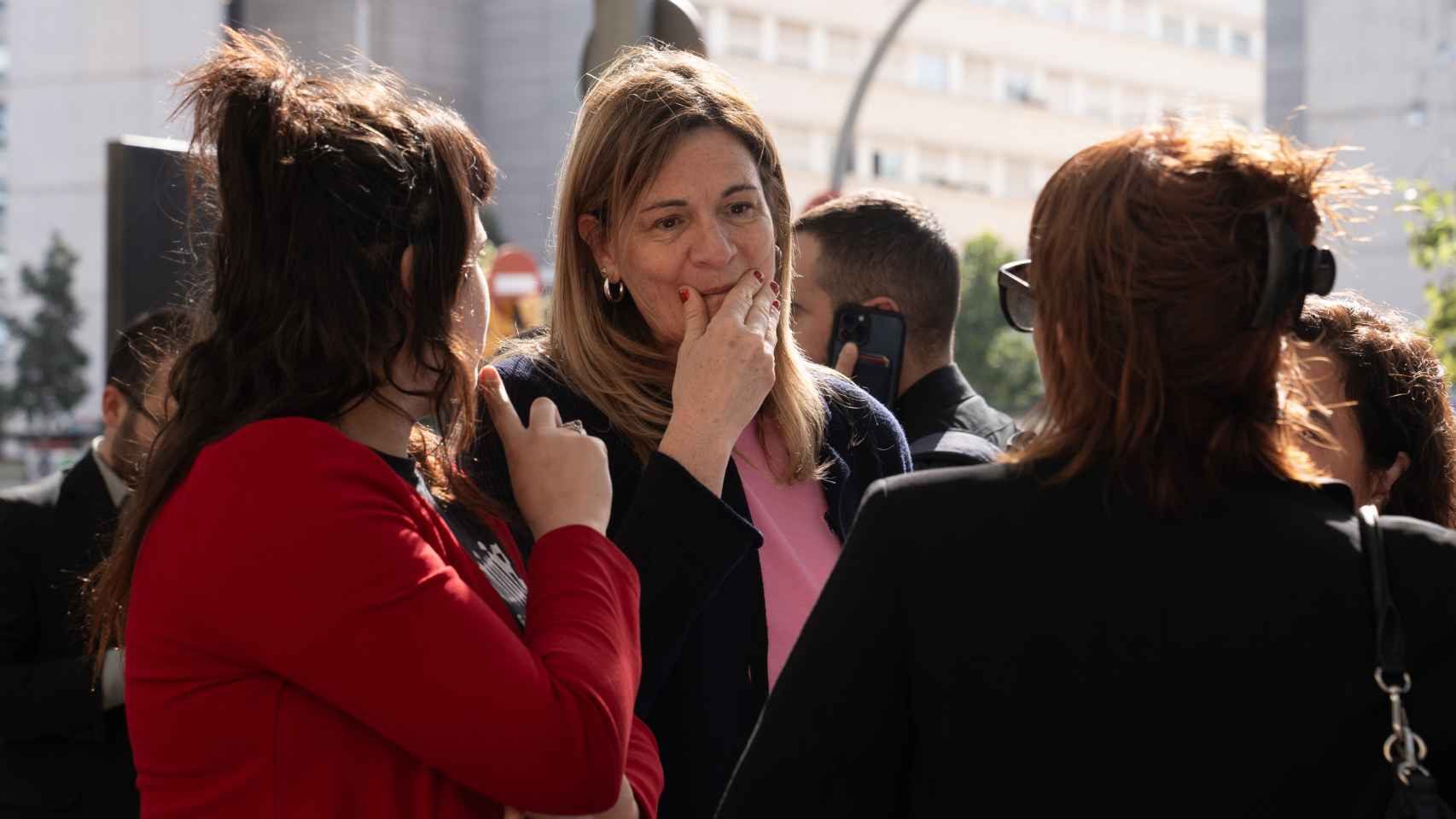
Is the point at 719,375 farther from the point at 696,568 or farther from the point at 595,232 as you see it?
the point at 595,232

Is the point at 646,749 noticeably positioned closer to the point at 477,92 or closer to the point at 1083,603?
the point at 1083,603

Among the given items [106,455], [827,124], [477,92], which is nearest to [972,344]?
[827,124]

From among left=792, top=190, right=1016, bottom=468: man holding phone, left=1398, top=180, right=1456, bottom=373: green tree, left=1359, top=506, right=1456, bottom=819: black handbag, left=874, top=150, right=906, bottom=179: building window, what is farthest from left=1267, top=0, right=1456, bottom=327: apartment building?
left=1359, top=506, right=1456, bottom=819: black handbag

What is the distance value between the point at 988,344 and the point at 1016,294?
5324 centimetres

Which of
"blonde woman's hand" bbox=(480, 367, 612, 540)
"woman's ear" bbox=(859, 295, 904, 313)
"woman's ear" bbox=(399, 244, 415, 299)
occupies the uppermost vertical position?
"woman's ear" bbox=(399, 244, 415, 299)

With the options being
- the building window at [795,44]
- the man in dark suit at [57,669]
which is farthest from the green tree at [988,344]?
the man in dark suit at [57,669]

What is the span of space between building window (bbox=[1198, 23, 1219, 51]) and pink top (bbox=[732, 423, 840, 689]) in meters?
75.0

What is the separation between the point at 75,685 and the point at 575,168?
6.63ft

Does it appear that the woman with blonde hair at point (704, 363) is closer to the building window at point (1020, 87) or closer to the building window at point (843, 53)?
the building window at point (843, 53)

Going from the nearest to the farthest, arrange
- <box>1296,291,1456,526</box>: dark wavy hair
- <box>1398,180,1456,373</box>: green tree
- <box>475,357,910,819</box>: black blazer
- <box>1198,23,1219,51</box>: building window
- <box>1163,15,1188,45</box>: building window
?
<box>475,357,910,819</box>: black blazer
<box>1296,291,1456,526</box>: dark wavy hair
<box>1398,180,1456,373</box>: green tree
<box>1163,15,1188,45</box>: building window
<box>1198,23,1219,51</box>: building window

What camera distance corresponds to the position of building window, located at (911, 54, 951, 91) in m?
63.5

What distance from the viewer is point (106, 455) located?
453 centimetres

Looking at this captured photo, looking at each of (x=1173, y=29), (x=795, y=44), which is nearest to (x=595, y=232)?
(x=795, y=44)

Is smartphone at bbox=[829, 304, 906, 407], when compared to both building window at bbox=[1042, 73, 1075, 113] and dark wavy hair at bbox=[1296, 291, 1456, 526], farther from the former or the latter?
building window at bbox=[1042, 73, 1075, 113]
